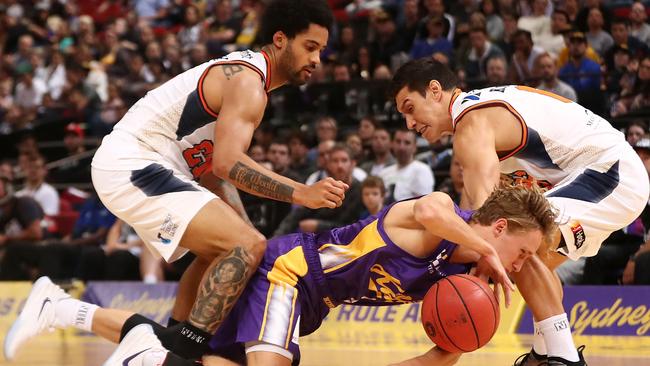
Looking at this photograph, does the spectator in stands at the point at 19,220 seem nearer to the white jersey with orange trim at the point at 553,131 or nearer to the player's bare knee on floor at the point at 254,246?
the player's bare knee on floor at the point at 254,246

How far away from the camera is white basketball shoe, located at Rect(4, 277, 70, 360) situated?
202 inches

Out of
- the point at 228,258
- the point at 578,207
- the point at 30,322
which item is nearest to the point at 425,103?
the point at 578,207

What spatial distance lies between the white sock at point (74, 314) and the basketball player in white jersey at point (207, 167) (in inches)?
0.9

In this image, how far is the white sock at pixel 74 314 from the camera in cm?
509

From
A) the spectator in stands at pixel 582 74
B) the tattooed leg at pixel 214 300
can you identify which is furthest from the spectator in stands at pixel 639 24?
the tattooed leg at pixel 214 300

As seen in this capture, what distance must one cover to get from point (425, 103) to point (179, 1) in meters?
13.1

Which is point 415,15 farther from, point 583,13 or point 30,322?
point 30,322

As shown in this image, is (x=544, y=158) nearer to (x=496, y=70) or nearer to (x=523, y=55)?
(x=496, y=70)

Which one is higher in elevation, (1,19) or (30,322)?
(30,322)

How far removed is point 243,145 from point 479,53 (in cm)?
673

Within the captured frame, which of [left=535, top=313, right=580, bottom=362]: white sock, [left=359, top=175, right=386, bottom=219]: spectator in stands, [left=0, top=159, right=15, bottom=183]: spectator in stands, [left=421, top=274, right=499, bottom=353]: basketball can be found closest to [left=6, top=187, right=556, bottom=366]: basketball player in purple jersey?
[left=421, top=274, right=499, bottom=353]: basketball

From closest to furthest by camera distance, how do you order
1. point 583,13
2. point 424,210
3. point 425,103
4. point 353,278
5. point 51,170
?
1. point 424,210
2. point 353,278
3. point 425,103
4. point 583,13
5. point 51,170

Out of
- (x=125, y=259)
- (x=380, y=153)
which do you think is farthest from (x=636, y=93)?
(x=125, y=259)

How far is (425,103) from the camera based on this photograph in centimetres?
506
